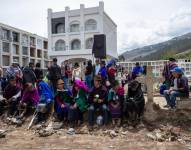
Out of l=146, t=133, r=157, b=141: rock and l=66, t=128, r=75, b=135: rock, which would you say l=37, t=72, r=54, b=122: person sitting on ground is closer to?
l=66, t=128, r=75, b=135: rock

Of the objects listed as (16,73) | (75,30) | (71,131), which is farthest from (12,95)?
(75,30)

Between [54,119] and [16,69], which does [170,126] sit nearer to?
[54,119]

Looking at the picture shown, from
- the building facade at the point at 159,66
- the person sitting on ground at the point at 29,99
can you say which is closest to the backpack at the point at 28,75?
the person sitting on ground at the point at 29,99

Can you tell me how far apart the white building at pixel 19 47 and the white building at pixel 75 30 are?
1674 centimetres

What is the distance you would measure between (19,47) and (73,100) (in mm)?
60809

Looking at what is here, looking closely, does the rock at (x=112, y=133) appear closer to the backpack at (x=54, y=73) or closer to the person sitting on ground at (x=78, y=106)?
the person sitting on ground at (x=78, y=106)

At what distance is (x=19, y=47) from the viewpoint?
68625mm

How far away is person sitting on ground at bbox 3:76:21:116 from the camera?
11172 millimetres

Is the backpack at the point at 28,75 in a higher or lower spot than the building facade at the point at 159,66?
lower

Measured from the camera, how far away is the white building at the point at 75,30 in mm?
45069

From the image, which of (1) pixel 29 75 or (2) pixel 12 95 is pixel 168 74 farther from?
(2) pixel 12 95

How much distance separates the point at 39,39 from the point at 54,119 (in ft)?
233

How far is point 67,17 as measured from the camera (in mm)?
46625

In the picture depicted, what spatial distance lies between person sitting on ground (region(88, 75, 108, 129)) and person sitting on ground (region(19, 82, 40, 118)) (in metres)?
2.31
